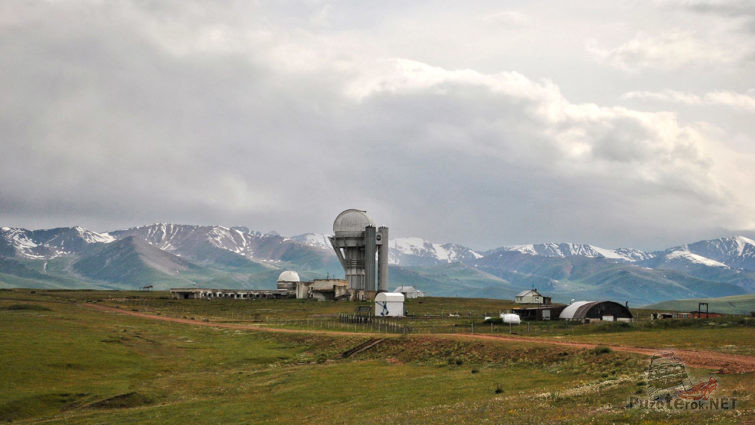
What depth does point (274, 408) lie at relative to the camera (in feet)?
152

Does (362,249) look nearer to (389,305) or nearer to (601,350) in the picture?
(389,305)

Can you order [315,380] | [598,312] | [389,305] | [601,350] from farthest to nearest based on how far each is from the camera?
[389,305] < [598,312] < [315,380] < [601,350]

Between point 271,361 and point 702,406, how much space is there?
52331 millimetres

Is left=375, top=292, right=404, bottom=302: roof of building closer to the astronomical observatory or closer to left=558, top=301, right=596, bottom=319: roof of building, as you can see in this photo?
left=558, top=301, right=596, bottom=319: roof of building

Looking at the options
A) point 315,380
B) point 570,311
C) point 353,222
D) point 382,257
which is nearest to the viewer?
point 315,380

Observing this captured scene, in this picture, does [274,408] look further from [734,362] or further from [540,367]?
[734,362]

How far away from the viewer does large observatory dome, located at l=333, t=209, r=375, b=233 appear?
7672 inches

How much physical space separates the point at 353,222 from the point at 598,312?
98851 mm

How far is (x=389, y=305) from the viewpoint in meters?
128

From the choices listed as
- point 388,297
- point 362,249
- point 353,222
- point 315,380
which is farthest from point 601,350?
point 353,222

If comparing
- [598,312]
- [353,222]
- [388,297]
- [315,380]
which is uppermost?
[353,222]

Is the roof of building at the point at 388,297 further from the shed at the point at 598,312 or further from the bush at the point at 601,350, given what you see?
the bush at the point at 601,350

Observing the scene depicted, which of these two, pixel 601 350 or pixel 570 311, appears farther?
pixel 570 311

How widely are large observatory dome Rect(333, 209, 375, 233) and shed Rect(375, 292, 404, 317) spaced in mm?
66682
